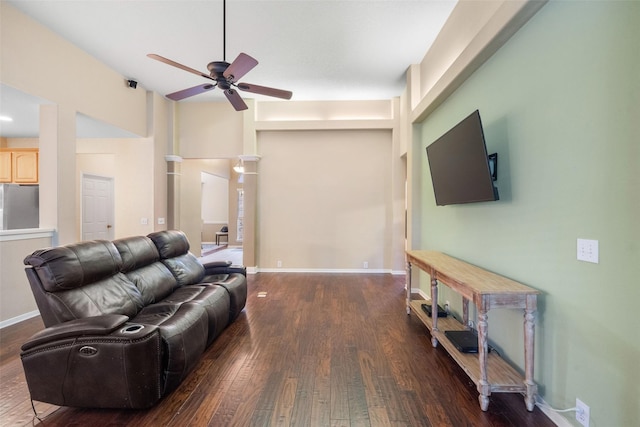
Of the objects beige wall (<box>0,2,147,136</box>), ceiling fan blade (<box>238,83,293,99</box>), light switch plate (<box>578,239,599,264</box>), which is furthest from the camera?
beige wall (<box>0,2,147,136</box>)

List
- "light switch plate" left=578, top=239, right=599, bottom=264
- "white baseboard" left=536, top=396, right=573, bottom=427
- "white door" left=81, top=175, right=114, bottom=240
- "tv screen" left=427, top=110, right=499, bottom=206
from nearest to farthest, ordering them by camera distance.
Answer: "light switch plate" left=578, top=239, right=599, bottom=264, "white baseboard" left=536, top=396, right=573, bottom=427, "tv screen" left=427, top=110, right=499, bottom=206, "white door" left=81, top=175, right=114, bottom=240

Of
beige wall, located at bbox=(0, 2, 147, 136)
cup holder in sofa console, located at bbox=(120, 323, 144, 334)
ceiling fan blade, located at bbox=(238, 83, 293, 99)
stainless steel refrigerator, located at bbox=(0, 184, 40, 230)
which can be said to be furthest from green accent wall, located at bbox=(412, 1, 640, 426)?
stainless steel refrigerator, located at bbox=(0, 184, 40, 230)

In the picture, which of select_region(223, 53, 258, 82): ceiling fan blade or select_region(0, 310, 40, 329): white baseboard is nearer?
select_region(223, 53, 258, 82): ceiling fan blade

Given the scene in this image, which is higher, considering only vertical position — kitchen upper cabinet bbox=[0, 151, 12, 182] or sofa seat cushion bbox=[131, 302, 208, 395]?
kitchen upper cabinet bbox=[0, 151, 12, 182]

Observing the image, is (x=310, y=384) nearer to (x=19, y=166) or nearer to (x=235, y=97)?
(x=235, y=97)

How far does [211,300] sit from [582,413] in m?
2.68

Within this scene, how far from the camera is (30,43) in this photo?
117 inches

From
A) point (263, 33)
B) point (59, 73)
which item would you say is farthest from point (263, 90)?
point (59, 73)

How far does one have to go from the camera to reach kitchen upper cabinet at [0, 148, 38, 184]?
188 inches

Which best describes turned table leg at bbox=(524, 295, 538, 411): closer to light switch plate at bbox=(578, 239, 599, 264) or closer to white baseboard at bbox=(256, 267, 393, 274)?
light switch plate at bbox=(578, 239, 599, 264)

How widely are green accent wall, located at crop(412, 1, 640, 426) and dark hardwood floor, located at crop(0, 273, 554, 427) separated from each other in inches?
19.8

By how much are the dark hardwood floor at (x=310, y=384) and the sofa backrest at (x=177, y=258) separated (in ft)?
2.50

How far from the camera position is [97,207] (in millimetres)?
5379

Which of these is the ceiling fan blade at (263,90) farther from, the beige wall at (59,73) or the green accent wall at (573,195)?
the beige wall at (59,73)
